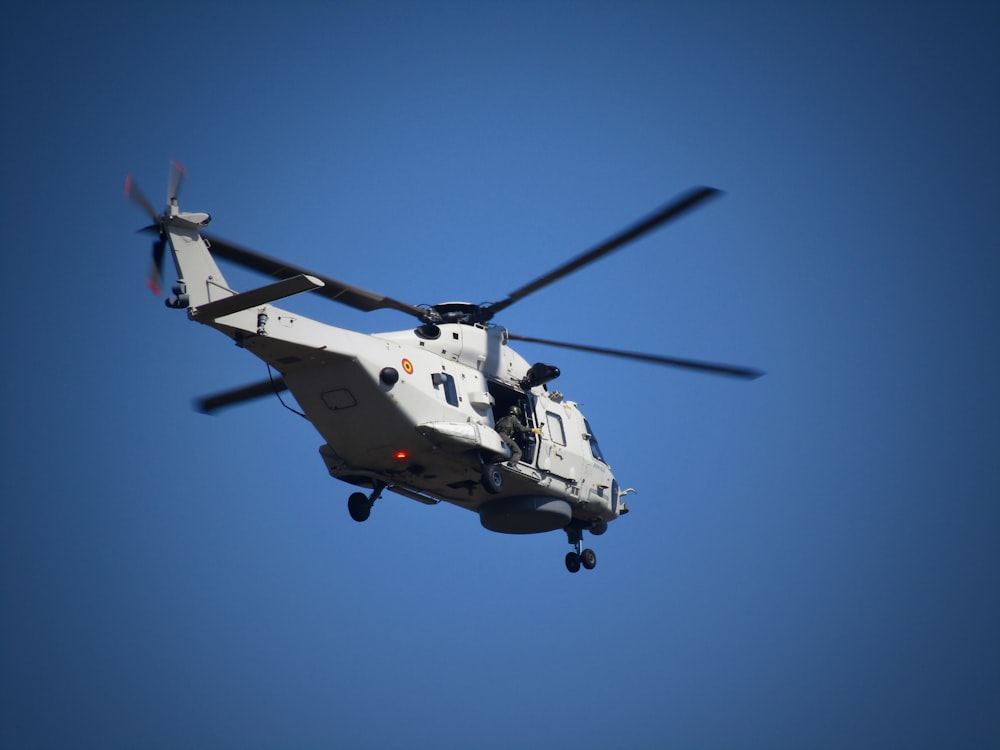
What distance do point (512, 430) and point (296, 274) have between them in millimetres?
5978

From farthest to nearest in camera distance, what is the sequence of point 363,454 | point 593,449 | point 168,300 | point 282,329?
point 593,449
point 363,454
point 282,329
point 168,300

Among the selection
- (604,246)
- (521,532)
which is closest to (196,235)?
(604,246)

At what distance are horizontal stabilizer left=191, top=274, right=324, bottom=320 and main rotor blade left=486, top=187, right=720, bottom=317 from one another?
5.49 metres

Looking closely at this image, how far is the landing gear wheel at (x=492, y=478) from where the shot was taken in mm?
22891

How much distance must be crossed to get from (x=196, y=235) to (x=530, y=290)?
6583 millimetres

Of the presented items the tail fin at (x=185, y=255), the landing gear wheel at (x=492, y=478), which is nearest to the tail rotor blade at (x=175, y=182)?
the tail fin at (x=185, y=255)

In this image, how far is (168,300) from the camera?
19.0 m

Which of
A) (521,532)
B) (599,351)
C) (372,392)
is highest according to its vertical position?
(599,351)

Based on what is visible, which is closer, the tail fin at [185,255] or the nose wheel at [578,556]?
the tail fin at [185,255]

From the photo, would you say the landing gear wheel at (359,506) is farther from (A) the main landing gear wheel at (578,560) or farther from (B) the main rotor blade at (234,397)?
(A) the main landing gear wheel at (578,560)

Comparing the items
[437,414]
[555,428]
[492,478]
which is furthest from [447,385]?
[555,428]

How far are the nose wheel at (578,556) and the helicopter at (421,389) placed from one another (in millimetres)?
36

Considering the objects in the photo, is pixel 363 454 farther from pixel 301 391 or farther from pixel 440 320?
pixel 440 320

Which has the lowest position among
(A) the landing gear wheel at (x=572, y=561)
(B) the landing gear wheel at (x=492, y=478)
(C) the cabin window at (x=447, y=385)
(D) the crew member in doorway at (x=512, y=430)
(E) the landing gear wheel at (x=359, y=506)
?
(A) the landing gear wheel at (x=572, y=561)
